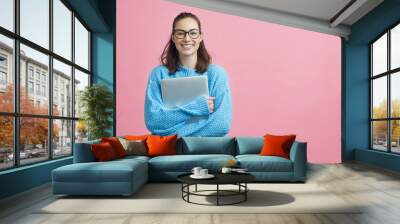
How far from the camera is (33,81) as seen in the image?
5.51 metres

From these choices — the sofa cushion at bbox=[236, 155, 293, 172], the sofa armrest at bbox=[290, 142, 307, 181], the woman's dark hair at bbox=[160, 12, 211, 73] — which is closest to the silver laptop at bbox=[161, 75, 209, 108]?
the woman's dark hair at bbox=[160, 12, 211, 73]

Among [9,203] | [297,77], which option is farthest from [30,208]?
[297,77]

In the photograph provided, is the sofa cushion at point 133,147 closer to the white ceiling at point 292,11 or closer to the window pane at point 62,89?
the window pane at point 62,89

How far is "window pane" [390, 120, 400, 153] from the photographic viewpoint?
7523 mm

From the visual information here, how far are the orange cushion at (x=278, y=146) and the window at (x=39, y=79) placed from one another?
3.44 metres

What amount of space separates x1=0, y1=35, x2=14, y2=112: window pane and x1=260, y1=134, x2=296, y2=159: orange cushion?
12.6ft

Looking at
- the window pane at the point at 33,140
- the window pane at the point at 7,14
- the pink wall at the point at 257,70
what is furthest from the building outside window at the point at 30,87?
the pink wall at the point at 257,70

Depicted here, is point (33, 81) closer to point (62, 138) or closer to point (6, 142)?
point (6, 142)

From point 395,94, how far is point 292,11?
2644 mm

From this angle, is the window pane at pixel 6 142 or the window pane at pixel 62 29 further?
the window pane at pixel 62 29

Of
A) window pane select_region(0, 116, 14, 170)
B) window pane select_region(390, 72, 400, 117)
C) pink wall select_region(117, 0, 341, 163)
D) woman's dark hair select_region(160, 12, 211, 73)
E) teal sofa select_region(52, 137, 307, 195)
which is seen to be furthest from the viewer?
pink wall select_region(117, 0, 341, 163)

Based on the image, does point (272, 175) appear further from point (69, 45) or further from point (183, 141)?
point (69, 45)

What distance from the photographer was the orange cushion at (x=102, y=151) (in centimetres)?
548

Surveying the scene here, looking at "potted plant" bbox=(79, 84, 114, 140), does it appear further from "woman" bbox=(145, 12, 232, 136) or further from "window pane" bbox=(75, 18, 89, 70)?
"woman" bbox=(145, 12, 232, 136)
